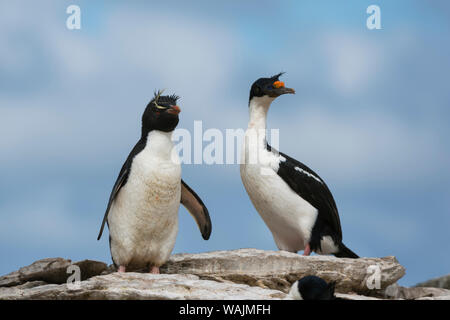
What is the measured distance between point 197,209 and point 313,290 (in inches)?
133

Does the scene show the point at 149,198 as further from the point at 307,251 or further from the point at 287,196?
the point at 307,251

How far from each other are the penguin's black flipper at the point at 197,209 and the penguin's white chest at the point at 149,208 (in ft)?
2.60

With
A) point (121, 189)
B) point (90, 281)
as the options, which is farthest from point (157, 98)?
point (90, 281)

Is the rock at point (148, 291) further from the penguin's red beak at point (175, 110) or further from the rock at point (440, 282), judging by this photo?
the rock at point (440, 282)

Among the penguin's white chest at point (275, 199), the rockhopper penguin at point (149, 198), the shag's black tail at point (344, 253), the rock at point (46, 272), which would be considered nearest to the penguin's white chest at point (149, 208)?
the rockhopper penguin at point (149, 198)

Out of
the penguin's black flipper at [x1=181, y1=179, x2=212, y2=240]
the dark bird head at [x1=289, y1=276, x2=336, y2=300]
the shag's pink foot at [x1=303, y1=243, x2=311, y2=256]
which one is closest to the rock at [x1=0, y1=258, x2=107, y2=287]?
the penguin's black flipper at [x1=181, y1=179, x2=212, y2=240]

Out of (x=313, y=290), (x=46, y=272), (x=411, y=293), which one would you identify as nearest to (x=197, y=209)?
(x=46, y=272)

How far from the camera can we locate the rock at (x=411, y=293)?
9.27 metres

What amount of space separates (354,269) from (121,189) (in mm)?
3078

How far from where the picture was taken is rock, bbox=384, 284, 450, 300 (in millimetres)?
9266

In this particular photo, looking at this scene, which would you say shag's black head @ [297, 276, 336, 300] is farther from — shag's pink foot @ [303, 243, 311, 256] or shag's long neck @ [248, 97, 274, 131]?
shag's long neck @ [248, 97, 274, 131]

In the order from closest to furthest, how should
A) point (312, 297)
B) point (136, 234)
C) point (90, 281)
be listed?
point (312, 297), point (90, 281), point (136, 234)

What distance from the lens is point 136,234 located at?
8508 mm
